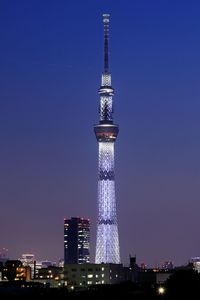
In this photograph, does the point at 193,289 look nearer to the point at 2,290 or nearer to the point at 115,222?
the point at 2,290

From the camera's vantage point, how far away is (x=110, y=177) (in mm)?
142625

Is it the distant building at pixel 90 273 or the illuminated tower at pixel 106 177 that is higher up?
the illuminated tower at pixel 106 177

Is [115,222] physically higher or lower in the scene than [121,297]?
higher

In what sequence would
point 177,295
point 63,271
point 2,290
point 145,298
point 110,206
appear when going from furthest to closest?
point 110,206 → point 63,271 → point 2,290 → point 145,298 → point 177,295

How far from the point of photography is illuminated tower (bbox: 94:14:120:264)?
5463 inches

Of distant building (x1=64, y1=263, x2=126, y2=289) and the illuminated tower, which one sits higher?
the illuminated tower

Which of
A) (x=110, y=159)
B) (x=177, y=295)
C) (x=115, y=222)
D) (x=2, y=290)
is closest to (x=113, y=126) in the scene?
(x=110, y=159)

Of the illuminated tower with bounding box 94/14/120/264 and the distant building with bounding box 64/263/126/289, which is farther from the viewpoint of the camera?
the illuminated tower with bounding box 94/14/120/264

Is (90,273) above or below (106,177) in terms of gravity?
below

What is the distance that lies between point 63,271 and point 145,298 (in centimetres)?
6781

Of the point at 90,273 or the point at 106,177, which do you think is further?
the point at 106,177

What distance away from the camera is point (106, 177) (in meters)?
142

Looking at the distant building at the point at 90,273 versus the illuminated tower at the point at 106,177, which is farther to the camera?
the illuminated tower at the point at 106,177

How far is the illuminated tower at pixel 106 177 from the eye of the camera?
13875cm
